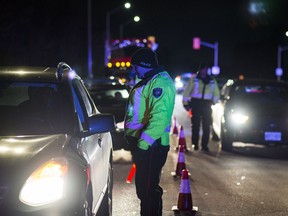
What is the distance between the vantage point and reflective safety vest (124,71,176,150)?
19.5 feet

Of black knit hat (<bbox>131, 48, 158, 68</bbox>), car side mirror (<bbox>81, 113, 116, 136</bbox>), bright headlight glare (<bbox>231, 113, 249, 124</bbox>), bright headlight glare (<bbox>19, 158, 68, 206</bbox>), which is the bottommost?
bright headlight glare (<bbox>19, 158, 68, 206</bbox>)

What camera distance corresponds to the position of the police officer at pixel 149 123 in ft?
19.6

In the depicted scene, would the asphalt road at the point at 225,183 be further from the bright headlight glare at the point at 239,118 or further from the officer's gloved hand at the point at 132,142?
the officer's gloved hand at the point at 132,142

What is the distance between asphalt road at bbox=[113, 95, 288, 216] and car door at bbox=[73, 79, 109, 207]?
1.52 meters

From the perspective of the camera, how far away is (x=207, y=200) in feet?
28.3

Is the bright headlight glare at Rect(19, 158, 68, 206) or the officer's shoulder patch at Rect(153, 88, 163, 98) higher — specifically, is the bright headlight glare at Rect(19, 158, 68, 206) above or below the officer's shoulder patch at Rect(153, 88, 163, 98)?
below

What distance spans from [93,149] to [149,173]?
27.4 inches

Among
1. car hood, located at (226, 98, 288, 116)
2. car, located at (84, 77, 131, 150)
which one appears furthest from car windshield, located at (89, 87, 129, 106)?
car hood, located at (226, 98, 288, 116)

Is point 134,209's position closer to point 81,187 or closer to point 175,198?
point 175,198

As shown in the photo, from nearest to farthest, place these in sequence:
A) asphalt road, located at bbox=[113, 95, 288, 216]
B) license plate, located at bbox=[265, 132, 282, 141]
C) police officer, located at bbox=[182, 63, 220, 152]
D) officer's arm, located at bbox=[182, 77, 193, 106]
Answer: asphalt road, located at bbox=[113, 95, 288, 216]
license plate, located at bbox=[265, 132, 282, 141]
police officer, located at bbox=[182, 63, 220, 152]
officer's arm, located at bbox=[182, 77, 193, 106]

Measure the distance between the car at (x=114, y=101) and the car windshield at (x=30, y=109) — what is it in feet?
19.2

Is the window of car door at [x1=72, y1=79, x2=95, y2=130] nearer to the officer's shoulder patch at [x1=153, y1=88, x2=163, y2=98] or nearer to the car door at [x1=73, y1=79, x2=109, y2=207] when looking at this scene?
the car door at [x1=73, y1=79, x2=109, y2=207]

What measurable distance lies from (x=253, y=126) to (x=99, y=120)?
8.87 metres

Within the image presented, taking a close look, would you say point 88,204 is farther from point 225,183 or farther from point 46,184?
point 225,183
